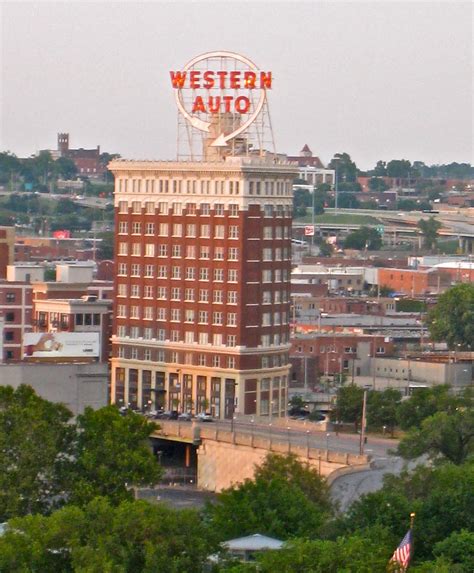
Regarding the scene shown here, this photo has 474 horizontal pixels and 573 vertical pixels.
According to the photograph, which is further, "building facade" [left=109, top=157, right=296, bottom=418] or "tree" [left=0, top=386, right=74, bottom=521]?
"building facade" [left=109, top=157, right=296, bottom=418]

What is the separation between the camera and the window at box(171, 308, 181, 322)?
413 feet

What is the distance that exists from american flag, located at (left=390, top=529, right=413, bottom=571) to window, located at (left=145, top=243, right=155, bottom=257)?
57187 mm

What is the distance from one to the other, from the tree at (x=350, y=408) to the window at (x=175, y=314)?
312 inches

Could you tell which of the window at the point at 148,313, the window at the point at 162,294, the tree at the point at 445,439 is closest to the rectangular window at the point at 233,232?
the window at the point at 162,294

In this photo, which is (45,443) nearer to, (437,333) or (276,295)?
Answer: (276,295)

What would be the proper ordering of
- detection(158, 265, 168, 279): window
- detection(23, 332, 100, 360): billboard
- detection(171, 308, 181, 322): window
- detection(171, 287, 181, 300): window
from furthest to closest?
detection(158, 265, 168, 279): window, detection(171, 287, 181, 300): window, detection(171, 308, 181, 322): window, detection(23, 332, 100, 360): billboard

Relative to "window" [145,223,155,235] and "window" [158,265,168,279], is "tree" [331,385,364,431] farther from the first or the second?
"window" [145,223,155,235]

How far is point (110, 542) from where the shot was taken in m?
70.6

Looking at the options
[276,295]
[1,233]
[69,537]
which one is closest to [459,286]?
[1,233]

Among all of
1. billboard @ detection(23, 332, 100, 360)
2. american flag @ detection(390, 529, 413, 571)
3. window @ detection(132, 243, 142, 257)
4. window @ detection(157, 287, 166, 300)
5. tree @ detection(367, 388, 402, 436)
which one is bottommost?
tree @ detection(367, 388, 402, 436)

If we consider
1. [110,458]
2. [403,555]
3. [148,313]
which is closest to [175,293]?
[148,313]

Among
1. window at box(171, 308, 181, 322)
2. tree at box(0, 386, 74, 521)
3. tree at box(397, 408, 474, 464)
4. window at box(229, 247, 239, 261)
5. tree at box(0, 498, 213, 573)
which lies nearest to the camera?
tree at box(0, 498, 213, 573)

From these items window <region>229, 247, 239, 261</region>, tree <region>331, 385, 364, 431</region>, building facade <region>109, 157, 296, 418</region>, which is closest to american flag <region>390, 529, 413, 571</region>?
tree <region>331, 385, 364, 431</region>

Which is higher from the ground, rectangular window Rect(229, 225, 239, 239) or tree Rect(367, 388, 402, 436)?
rectangular window Rect(229, 225, 239, 239)
